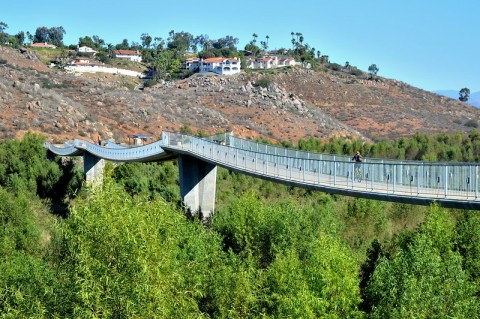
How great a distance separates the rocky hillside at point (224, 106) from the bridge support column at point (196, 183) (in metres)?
34.6

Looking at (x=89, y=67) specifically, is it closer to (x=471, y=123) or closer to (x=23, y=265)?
(x=471, y=123)

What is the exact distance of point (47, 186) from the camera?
4975 centimetres

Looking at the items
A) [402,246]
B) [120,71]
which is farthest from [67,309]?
[120,71]

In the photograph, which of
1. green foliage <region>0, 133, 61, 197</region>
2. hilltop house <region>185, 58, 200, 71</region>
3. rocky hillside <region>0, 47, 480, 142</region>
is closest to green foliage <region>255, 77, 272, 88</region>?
rocky hillside <region>0, 47, 480, 142</region>

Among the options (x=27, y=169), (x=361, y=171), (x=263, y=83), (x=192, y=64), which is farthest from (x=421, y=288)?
(x=192, y=64)

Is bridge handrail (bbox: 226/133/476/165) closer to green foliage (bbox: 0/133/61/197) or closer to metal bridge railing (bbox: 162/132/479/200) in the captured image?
metal bridge railing (bbox: 162/132/479/200)

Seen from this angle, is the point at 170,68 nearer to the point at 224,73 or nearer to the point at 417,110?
the point at 224,73

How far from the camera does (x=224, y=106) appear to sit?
3912 inches

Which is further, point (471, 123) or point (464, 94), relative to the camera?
point (464, 94)

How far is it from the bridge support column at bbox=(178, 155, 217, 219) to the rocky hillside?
34.6 m

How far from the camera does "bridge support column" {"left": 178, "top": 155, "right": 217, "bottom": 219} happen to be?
37.1 metres

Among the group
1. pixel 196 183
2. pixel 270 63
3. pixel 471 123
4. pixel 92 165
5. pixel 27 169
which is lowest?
pixel 196 183

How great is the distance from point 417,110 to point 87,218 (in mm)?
110828

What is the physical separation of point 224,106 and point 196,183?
6294 centimetres
